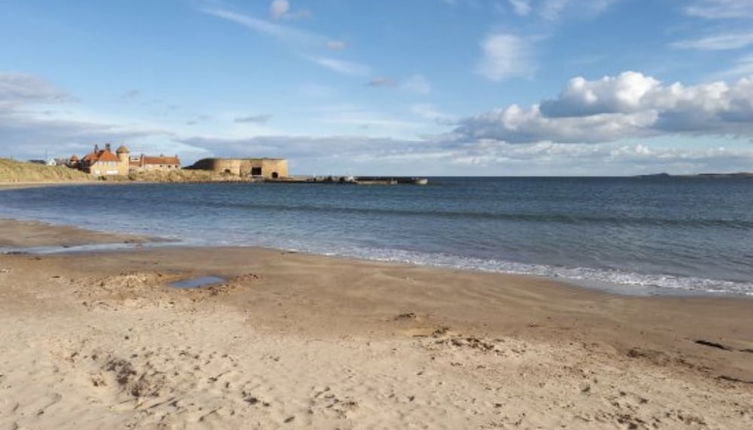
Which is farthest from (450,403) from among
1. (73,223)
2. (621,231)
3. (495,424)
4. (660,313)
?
(73,223)

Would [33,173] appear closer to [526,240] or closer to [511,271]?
[526,240]

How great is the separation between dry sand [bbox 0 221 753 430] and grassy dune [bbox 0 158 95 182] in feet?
386

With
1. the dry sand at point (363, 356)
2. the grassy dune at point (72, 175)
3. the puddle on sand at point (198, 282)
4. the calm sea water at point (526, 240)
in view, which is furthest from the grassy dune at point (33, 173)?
the dry sand at point (363, 356)

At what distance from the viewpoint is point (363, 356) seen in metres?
8.58

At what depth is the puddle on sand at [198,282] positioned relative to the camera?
14.6 m

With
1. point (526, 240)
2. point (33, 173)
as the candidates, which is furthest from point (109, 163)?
point (526, 240)

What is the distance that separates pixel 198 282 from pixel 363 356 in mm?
7930

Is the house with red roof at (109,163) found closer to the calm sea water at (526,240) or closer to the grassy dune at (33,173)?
the grassy dune at (33,173)

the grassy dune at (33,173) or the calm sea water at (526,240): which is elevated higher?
the grassy dune at (33,173)

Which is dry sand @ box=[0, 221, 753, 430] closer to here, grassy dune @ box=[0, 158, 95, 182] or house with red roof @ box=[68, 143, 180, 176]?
grassy dune @ box=[0, 158, 95, 182]

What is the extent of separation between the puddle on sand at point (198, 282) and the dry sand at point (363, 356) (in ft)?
2.21

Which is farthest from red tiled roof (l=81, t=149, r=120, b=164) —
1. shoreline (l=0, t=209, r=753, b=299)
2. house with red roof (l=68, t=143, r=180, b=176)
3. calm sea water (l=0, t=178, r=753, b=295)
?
shoreline (l=0, t=209, r=753, b=299)

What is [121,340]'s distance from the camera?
29.8 feet

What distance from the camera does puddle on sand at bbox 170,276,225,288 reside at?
48.0ft
